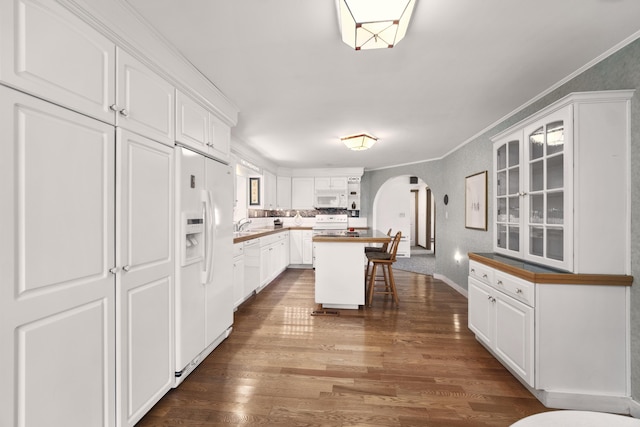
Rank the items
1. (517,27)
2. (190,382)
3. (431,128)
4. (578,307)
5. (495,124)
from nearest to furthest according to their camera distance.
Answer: (517,27) < (578,307) < (190,382) < (495,124) < (431,128)

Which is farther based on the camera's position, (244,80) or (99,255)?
(244,80)

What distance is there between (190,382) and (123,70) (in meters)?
2.15

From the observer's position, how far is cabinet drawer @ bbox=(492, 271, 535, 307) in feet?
6.48

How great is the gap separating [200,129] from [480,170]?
356 centimetres

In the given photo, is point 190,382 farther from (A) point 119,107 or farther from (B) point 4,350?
(A) point 119,107

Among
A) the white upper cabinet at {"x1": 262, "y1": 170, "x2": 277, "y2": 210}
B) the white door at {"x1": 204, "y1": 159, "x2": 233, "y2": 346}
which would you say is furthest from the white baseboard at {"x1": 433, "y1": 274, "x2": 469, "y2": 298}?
the white upper cabinet at {"x1": 262, "y1": 170, "x2": 277, "y2": 210}

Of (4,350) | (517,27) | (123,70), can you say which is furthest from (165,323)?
(517,27)

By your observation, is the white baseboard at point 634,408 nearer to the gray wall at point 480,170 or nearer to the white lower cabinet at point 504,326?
the gray wall at point 480,170

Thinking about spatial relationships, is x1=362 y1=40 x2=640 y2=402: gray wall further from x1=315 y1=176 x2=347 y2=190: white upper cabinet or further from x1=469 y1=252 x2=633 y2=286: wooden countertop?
x1=315 y1=176 x2=347 y2=190: white upper cabinet

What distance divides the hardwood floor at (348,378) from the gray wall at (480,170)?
977 mm

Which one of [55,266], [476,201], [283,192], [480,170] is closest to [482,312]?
[476,201]

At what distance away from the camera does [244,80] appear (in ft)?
7.95

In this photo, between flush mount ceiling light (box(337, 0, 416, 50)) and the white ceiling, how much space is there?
3.9 inches

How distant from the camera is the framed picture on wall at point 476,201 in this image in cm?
374
